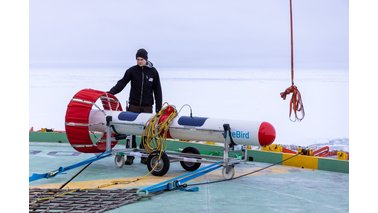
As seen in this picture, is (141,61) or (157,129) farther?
(141,61)

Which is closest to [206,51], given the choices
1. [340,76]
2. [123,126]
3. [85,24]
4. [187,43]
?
[187,43]

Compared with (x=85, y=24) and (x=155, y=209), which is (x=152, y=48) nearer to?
(x=85, y=24)

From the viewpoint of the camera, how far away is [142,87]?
549 centimetres

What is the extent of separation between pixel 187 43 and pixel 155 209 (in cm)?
566

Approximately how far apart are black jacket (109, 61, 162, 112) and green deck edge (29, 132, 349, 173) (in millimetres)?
440

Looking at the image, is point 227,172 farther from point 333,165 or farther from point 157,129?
point 333,165

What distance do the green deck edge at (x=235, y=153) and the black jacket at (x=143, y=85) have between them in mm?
440

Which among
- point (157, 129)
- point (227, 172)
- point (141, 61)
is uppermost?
point (141, 61)

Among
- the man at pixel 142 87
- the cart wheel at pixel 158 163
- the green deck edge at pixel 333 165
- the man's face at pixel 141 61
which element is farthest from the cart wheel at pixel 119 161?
the green deck edge at pixel 333 165

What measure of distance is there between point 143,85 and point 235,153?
120 centimetres

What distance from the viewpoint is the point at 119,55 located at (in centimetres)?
934

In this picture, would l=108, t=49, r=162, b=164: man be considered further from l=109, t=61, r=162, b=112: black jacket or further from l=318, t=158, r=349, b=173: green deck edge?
l=318, t=158, r=349, b=173: green deck edge

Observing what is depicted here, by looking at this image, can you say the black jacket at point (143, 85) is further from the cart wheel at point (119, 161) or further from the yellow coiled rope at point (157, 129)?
the cart wheel at point (119, 161)

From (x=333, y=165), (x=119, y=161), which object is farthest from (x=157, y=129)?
(x=333, y=165)
